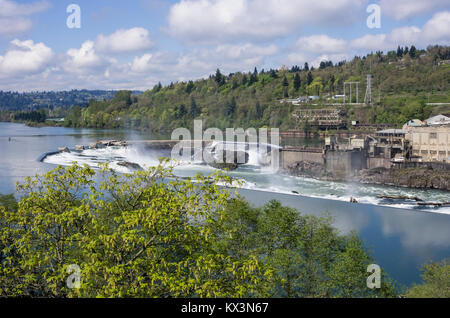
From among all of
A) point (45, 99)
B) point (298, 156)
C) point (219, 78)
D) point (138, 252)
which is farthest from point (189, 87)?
point (45, 99)

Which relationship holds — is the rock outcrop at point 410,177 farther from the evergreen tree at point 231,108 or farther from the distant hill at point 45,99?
the distant hill at point 45,99

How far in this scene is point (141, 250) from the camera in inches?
180

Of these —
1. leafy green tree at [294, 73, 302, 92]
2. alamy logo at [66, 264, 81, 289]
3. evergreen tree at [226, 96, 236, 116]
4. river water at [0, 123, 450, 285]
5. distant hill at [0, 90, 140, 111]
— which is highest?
distant hill at [0, 90, 140, 111]

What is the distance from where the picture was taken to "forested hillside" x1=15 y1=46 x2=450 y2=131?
2023 inches

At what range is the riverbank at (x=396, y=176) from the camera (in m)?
22.8

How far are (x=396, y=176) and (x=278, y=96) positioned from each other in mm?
45626

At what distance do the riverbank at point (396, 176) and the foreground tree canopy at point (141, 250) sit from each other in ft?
52.3

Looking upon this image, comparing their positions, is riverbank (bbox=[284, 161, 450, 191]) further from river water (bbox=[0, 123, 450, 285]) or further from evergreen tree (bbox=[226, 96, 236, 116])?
evergreen tree (bbox=[226, 96, 236, 116])

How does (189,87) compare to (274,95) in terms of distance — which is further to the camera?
(189,87)

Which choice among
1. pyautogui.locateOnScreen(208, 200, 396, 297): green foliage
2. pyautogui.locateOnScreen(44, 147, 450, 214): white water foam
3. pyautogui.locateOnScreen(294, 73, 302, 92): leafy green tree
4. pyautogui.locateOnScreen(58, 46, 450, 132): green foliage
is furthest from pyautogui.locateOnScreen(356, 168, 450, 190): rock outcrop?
pyautogui.locateOnScreen(294, 73, 302, 92): leafy green tree

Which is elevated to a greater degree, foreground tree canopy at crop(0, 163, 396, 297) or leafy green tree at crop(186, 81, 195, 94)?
leafy green tree at crop(186, 81, 195, 94)

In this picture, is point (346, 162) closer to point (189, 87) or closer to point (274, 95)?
point (274, 95)

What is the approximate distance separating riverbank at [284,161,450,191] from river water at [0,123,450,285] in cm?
84

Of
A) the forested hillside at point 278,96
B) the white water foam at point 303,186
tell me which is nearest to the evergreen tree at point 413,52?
the forested hillside at point 278,96
